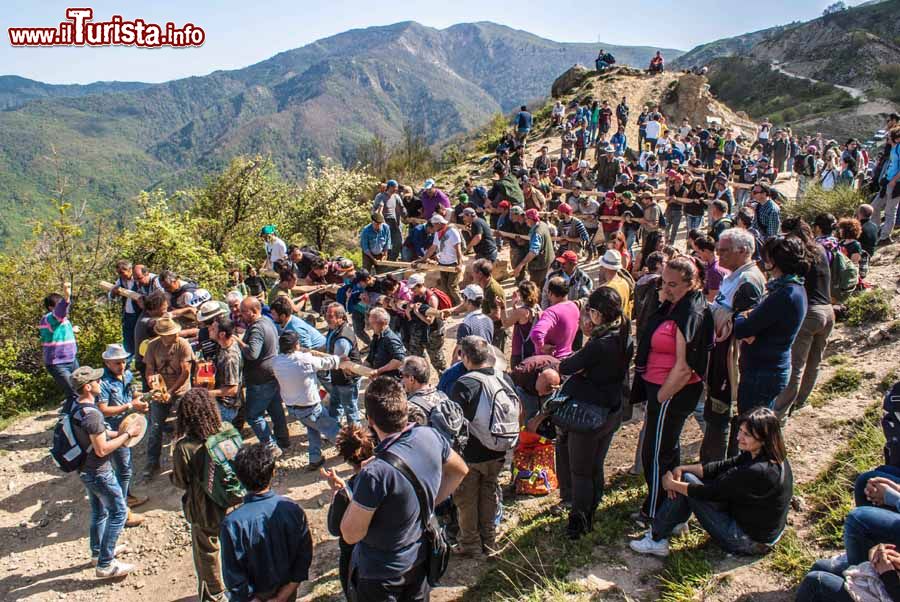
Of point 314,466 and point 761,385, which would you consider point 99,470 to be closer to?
point 314,466

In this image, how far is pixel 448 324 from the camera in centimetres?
997

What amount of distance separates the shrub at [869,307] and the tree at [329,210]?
14.9 m

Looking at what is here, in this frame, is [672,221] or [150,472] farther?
[672,221]

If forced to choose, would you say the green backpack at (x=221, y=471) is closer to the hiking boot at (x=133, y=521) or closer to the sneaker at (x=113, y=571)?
the sneaker at (x=113, y=571)

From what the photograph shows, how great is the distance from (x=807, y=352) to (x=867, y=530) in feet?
8.43

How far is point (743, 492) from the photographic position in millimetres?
3617

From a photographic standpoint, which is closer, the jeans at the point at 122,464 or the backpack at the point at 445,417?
the backpack at the point at 445,417

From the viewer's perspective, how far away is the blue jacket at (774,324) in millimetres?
4082

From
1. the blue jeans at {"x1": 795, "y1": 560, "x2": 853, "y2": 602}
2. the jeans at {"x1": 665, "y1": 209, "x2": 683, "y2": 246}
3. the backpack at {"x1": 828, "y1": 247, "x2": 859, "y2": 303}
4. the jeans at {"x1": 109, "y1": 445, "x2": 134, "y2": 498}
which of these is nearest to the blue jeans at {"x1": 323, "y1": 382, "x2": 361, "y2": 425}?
the jeans at {"x1": 109, "y1": 445, "x2": 134, "y2": 498}

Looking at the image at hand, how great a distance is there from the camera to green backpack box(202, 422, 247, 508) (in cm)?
381

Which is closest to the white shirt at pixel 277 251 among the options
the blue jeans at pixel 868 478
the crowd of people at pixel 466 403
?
the crowd of people at pixel 466 403

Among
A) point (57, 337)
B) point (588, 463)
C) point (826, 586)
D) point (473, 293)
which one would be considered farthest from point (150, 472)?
point (826, 586)

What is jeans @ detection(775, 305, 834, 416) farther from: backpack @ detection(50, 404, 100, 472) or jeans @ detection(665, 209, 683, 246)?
jeans @ detection(665, 209, 683, 246)

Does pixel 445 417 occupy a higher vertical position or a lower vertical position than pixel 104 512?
higher
